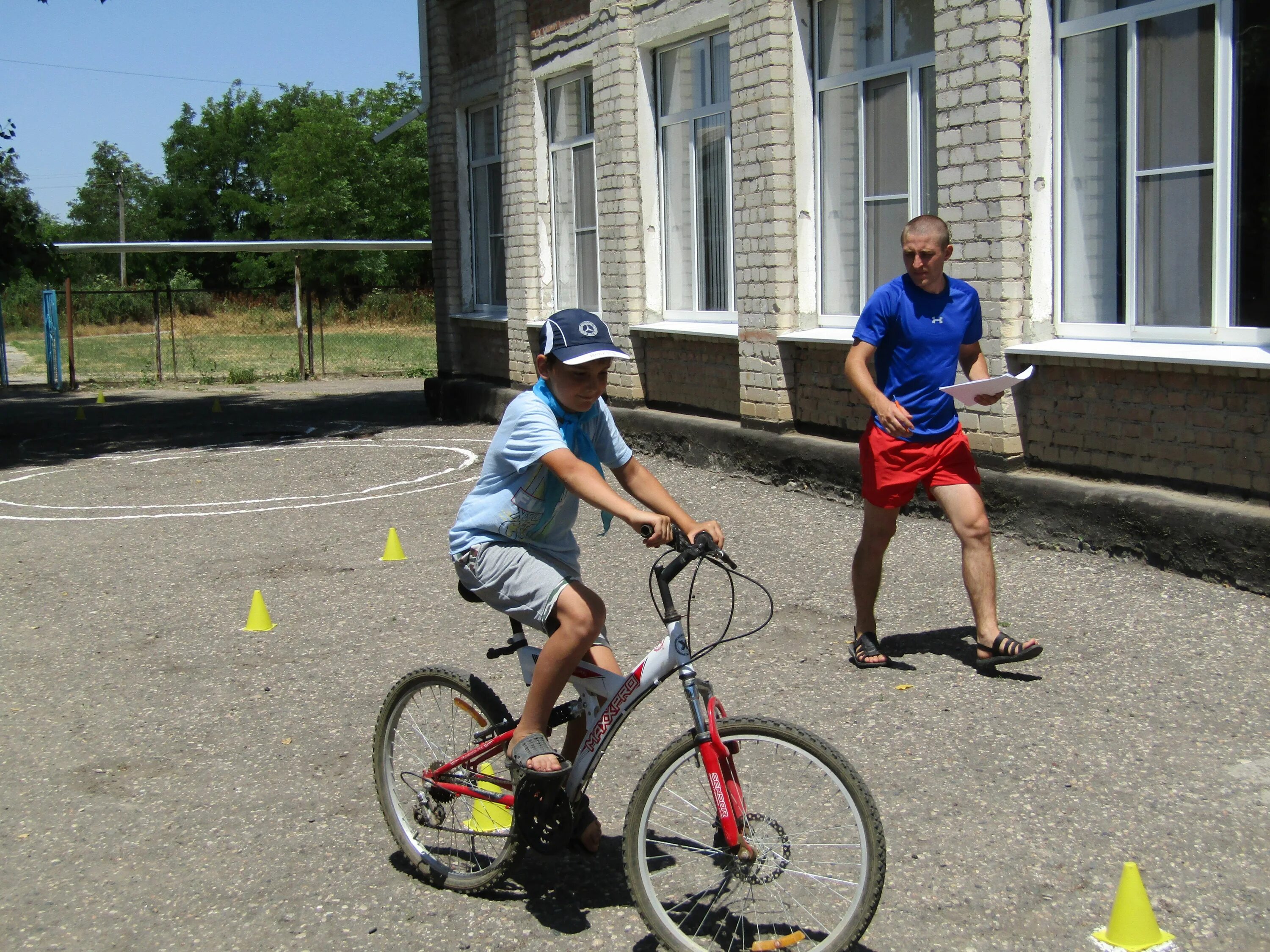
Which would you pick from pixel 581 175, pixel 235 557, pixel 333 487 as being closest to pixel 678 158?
pixel 581 175

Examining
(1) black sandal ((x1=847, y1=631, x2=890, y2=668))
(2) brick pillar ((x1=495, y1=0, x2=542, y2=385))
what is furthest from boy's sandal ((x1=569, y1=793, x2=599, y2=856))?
(2) brick pillar ((x1=495, y1=0, x2=542, y2=385))

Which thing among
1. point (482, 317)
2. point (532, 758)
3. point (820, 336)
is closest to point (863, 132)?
point (820, 336)

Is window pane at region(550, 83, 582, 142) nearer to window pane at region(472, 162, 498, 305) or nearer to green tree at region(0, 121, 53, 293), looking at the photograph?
window pane at region(472, 162, 498, 305)

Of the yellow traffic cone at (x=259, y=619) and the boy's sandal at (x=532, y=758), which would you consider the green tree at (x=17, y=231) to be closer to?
the yellow traffic cone at (x=259, y=619)

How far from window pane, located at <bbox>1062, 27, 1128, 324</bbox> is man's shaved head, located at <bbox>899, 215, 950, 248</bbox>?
2.76 m

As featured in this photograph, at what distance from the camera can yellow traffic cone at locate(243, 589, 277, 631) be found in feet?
24.2

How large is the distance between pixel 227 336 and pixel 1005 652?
39.4 metres

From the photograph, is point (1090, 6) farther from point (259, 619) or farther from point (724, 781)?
point (724, 781)

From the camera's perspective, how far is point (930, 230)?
6.05m

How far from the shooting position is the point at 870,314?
6.14 meters

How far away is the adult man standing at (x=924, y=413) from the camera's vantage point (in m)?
5.99

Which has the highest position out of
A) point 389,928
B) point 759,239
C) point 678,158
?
point 678,158

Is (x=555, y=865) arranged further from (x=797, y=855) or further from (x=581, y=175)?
(x=581, y=175)

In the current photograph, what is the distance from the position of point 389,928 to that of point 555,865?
1.97ft
